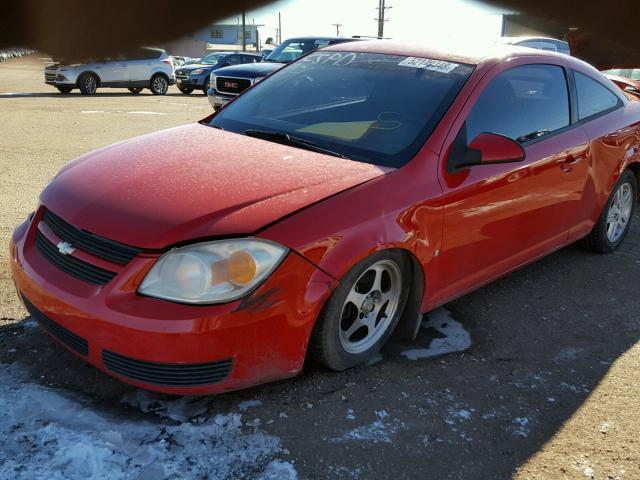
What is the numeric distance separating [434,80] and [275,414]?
1.96 m

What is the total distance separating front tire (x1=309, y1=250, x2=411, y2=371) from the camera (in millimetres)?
2775

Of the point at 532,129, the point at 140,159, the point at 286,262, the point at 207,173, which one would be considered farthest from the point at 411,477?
the point at 532,129

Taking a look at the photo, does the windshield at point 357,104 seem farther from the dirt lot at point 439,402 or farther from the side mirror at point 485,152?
the dirt lot at point 439,402

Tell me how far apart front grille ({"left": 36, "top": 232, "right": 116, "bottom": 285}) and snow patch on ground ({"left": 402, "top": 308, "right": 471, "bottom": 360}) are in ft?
4.94

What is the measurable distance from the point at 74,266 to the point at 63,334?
0.92ft

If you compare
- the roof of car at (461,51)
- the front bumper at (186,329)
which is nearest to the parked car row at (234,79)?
the roof of car at (461,51)

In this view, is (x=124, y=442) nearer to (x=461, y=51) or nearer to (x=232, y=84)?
(x=461, y=51)

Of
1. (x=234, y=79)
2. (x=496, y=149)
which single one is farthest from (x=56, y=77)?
(x=234, y=79)

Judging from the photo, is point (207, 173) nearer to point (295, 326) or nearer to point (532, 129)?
point (295, 326)

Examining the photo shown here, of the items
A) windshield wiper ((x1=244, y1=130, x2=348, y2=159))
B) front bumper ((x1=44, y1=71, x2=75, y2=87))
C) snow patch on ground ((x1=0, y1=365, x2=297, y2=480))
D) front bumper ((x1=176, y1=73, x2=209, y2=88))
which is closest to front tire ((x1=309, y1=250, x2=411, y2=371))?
snow patch on ground ((x1=0, y1=365, x2=297, y2=480))

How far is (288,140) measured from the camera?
11.2ft

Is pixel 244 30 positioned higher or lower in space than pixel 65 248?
higher

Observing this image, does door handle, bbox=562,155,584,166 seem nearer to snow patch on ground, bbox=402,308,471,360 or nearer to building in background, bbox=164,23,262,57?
snow patch on ground, bbox=402,308,471,360

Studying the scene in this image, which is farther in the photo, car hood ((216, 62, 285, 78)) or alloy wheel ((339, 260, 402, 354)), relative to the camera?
car hood ((216, 62, 285, 78))
